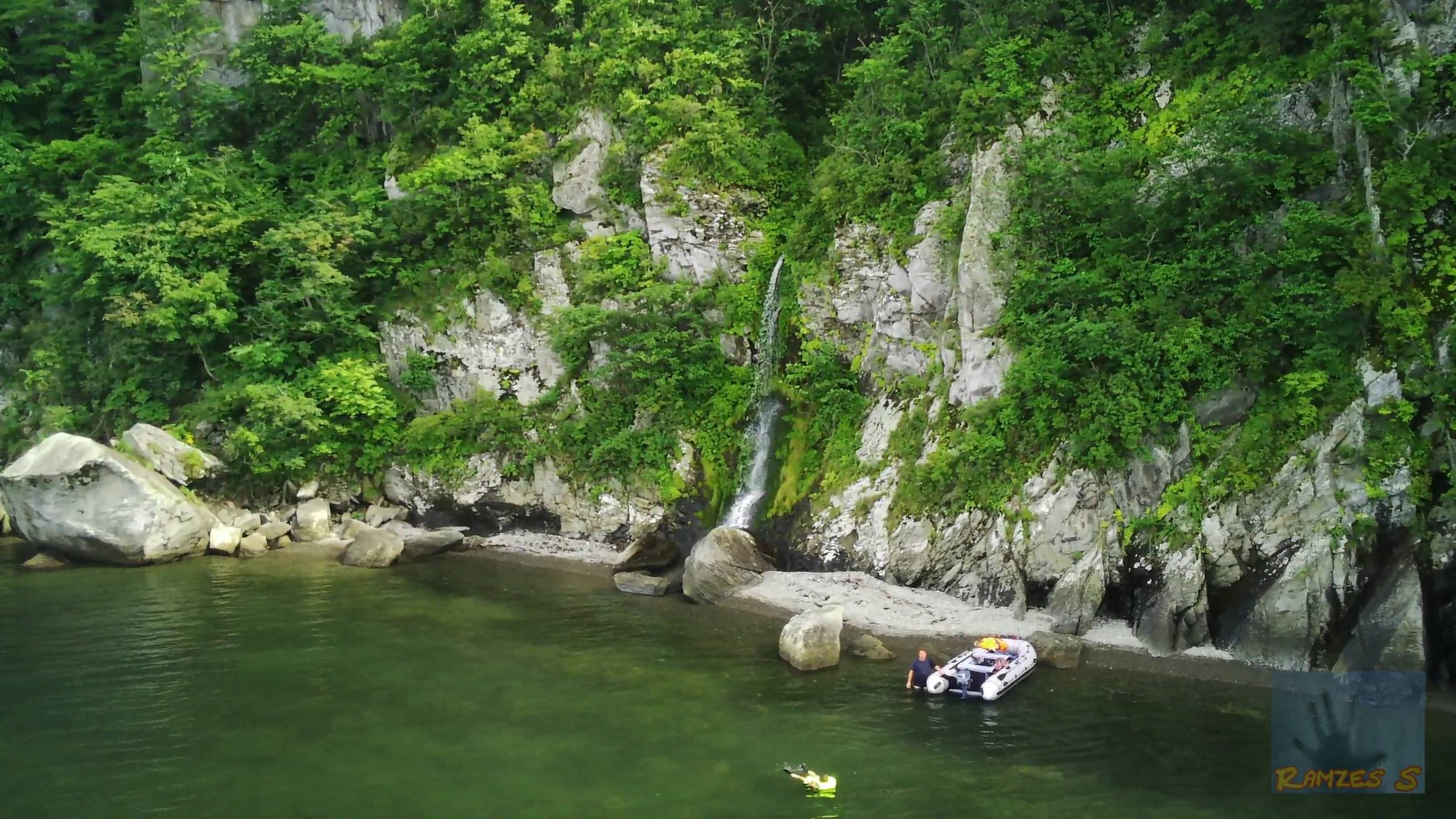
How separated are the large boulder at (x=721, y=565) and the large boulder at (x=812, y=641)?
12.4 feet

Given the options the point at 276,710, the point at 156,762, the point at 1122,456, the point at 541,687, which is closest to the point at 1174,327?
the point at 1122,456

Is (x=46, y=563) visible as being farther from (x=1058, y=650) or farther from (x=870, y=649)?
(x=1058, y=650)

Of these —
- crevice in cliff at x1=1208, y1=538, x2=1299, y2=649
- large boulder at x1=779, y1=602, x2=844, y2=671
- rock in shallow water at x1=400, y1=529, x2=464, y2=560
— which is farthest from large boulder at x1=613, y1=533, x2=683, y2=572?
crevice in cliff at x1=1208, y1=538, x2=1299, y2=649

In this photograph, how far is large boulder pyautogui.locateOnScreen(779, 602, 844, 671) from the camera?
17.8m

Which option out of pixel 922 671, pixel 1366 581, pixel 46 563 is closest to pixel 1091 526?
pixel 1366 581

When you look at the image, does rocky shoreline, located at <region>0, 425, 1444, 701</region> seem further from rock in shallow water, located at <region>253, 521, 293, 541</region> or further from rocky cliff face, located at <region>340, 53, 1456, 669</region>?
rocky cliff face, located at <region>340, 53, 1456, 669</region>

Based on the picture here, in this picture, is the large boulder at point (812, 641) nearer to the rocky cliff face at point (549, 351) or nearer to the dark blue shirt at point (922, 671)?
the dark blue shirt at point (922, 671)

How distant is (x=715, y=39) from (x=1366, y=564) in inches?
852

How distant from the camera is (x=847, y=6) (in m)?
28.4

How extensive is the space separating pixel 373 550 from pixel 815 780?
53.9 feet

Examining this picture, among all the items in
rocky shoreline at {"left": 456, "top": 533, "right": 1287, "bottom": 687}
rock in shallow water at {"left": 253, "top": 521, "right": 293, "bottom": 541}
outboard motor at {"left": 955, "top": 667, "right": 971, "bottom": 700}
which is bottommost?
outboard motor at {"left": 955, "top": 667, "right": 971, "bottom": 700}

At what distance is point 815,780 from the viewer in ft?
43.0

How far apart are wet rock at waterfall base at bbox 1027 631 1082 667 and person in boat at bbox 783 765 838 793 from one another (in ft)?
20.7

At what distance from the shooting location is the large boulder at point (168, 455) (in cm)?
2744
